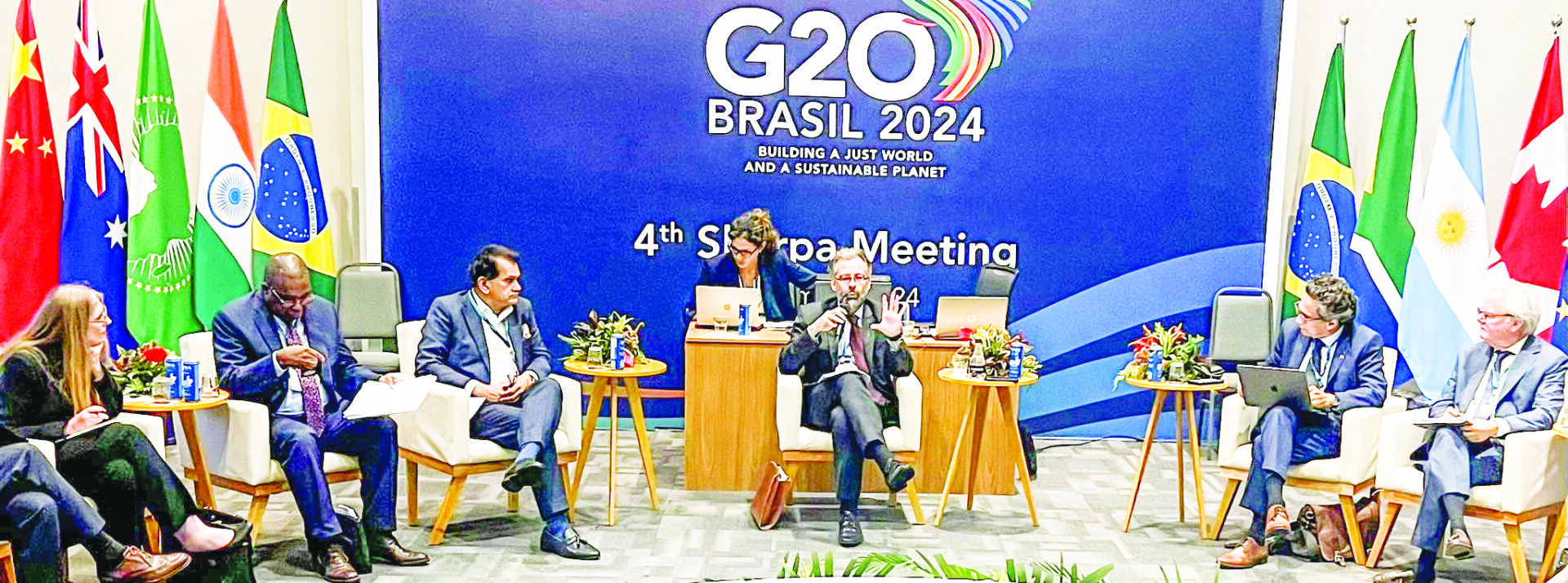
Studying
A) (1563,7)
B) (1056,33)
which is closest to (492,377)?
(1056,33)

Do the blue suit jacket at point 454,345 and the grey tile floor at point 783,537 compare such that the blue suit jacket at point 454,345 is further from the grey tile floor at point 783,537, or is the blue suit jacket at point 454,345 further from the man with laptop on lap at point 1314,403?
the man with laptop on lap at point 1314,403

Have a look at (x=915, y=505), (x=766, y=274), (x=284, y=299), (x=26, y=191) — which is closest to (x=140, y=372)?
(x=284, y=299)

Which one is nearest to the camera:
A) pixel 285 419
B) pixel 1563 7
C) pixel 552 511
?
pixel 285 419

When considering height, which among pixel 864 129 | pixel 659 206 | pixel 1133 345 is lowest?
pixel 1133 345

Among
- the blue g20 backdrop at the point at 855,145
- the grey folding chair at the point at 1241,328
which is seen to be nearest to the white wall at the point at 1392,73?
the blue g20 backdrop at the point at 855,145

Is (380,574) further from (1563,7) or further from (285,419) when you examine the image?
(1563,7)

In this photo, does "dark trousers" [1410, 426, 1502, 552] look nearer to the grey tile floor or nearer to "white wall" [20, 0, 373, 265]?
the grey tile floor

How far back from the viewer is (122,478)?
13.4ft

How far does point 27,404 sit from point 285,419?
0.88m

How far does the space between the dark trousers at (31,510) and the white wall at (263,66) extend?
2.77 metres

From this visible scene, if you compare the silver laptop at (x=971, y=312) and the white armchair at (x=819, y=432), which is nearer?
the white armchair at (x=819, y=432)

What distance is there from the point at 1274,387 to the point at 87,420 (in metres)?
4.11

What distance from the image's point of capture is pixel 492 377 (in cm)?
526

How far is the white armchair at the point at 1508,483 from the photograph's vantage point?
4562 millimetres
